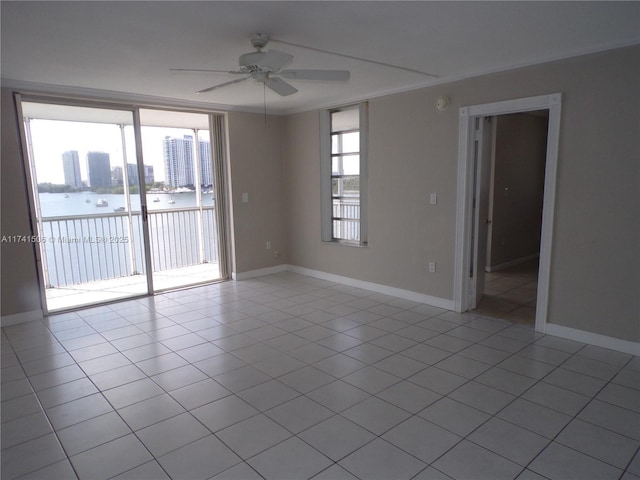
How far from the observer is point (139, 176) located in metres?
4.86

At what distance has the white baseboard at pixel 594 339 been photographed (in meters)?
3.15

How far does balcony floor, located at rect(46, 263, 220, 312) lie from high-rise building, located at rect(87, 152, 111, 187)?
56.2 inches

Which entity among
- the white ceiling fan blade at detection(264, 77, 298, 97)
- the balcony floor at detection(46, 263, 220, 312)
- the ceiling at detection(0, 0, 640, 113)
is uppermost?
the ceiling at detection(0, 0, 640, 113)

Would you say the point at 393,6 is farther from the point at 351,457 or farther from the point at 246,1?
the point at 351,457

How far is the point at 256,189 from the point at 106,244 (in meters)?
2.24

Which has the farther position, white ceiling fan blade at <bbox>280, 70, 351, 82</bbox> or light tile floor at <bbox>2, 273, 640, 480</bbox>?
white ceiling fan blade at <bbox>280, 70, 351, 82</bbox>

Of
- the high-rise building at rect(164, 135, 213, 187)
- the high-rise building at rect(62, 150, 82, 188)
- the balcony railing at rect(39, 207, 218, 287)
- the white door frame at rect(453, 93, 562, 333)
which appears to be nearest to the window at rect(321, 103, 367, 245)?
the white door frame at rect(453, 93, 562, 333)

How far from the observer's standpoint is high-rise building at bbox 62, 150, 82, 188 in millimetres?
4359

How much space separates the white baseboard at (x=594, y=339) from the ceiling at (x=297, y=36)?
2319 millimetres

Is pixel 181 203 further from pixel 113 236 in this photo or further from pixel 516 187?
pixel 516 187

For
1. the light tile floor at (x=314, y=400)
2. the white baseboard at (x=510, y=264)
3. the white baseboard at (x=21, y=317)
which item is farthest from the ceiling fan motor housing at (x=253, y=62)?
the white baseboard at (x=510, y=264)

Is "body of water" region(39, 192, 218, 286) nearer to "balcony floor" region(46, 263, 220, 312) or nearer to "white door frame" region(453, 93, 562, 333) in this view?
"balcony floor" region(46, 263, 220, 312)

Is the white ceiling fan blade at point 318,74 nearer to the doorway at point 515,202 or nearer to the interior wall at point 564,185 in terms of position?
the interior wall at point 564,185

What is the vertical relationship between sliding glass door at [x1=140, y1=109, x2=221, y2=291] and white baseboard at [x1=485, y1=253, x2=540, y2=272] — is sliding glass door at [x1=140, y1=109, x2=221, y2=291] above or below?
above
